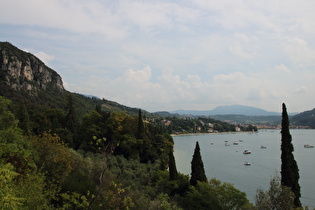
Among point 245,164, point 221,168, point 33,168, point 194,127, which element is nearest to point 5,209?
point 33,168

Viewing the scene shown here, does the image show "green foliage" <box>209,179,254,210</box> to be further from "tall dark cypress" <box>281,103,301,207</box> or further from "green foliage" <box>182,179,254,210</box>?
"tall dark cypress" <box>281,103,301,207</box>

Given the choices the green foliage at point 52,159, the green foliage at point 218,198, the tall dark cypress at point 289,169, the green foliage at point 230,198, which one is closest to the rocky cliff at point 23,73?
the green foliage at point 52,159

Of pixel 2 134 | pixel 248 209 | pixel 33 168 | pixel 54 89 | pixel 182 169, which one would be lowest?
pixel 182 169

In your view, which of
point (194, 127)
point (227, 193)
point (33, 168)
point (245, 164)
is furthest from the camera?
point (194, 127)

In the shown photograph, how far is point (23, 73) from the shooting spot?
106 metres

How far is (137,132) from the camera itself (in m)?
36.2

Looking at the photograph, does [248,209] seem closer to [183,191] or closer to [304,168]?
[183,191]

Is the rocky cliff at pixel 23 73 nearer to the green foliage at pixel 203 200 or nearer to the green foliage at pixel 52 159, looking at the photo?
the green foliage at pixel 52 159

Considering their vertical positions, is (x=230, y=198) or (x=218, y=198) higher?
(x=230, y=198)

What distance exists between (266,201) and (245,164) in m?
35.3

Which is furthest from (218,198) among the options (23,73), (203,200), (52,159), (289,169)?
(23,73)

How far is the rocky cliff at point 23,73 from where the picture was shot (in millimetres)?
95375

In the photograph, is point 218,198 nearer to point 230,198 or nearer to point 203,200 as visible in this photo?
point 230,198

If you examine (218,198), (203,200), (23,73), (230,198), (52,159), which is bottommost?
(203,200)
